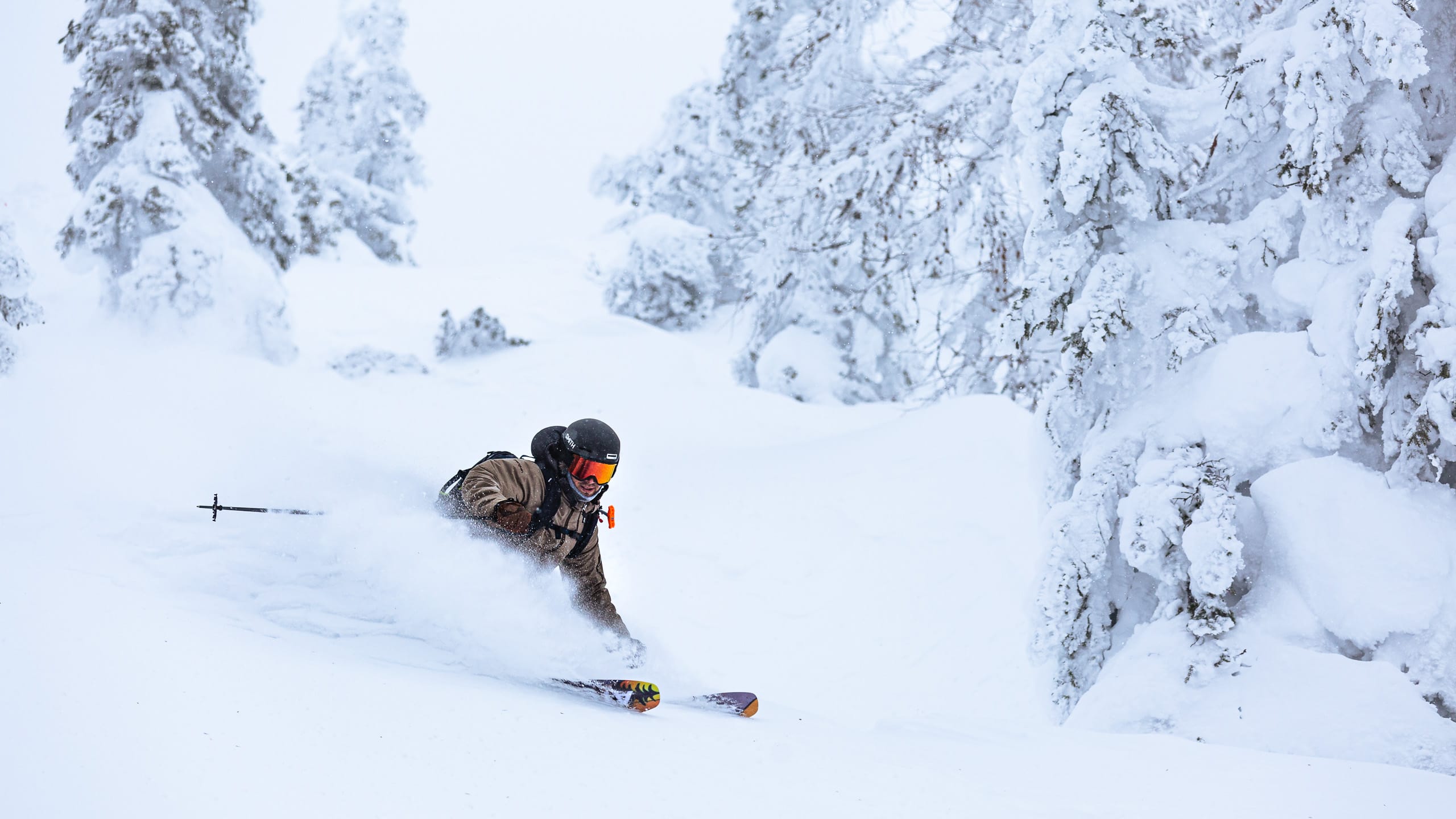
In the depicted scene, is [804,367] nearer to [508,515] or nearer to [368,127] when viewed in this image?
[508,515]

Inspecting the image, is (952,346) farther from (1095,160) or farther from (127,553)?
(127,553)

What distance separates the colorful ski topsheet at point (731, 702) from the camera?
500 cm

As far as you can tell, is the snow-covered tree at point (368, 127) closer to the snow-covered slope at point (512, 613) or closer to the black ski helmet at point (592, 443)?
the snow-covered slope at point (512, 613)

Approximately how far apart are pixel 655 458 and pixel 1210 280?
25.3 feet

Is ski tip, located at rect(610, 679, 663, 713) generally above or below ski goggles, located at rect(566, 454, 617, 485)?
below

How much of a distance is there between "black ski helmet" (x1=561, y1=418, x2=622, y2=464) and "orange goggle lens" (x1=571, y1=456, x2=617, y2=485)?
25mm

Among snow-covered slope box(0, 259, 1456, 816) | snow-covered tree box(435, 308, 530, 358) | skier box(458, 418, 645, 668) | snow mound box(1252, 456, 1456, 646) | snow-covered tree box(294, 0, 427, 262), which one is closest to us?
snow-covered slope box(0, 259, 1456, 816)

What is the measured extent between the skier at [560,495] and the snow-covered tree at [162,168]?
1097 centimetres

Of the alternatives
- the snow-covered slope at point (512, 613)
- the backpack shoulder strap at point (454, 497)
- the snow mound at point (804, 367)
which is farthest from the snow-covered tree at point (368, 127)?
the backpack shoulder strap at point (454, 497)

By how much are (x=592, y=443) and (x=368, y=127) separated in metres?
28.2

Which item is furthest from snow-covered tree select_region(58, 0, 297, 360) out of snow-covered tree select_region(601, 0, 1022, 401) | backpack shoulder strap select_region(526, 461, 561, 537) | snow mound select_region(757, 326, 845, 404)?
backpack shoulder strap select_region(526, 461, 561, 537)

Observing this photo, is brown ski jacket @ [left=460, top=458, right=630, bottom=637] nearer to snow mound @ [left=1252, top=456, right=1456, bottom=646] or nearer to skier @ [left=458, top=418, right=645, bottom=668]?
skier @ [left=458, top=418, right=645, bottom=668]

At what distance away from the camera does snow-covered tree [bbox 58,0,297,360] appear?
13.6 metres

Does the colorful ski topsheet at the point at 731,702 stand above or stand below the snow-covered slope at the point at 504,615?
below
